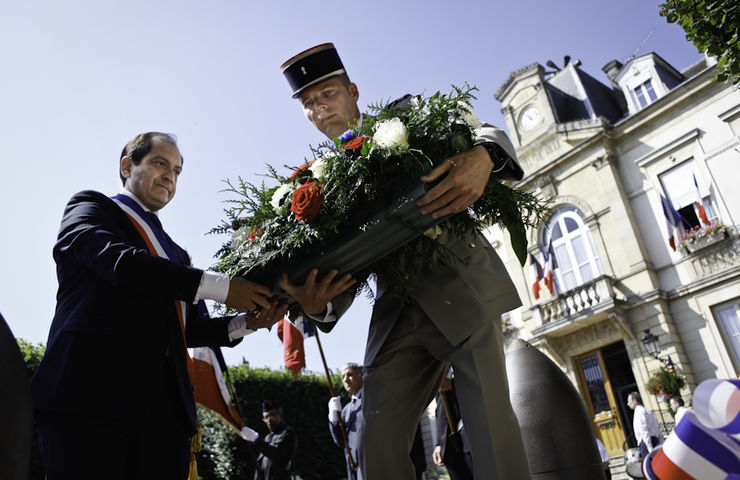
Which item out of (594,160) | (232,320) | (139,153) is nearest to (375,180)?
(232,320)

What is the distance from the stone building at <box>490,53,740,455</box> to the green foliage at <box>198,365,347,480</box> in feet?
27.3

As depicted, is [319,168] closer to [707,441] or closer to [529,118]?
[707,441]

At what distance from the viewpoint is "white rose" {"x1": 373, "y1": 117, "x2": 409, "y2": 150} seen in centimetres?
210

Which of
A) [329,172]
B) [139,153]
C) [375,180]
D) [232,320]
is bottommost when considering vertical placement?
[232,320]

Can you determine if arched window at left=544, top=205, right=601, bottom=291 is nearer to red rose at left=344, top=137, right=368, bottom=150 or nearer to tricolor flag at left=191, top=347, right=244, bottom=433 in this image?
tricolor flag at left=191, top=347, right=244, bottom=433

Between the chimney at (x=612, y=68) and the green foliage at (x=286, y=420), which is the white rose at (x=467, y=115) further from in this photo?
the chimney at (x=612, y=68)

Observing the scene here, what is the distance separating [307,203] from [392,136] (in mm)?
445

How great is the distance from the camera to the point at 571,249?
19.7m

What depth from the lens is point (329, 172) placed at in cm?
231

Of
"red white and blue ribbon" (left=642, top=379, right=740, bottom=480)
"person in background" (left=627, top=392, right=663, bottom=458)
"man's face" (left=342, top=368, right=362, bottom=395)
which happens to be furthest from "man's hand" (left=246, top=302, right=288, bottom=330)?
"person in background" (left=627, top=392, right=663, bottom=458)

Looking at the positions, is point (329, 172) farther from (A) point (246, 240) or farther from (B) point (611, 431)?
(B) point (611, 431)

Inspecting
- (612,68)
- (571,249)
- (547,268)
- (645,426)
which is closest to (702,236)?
(571,249)

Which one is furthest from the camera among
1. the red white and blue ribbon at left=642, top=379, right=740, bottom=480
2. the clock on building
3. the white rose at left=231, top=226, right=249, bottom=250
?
the clock on building

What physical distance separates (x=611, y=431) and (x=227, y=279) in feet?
56.8
